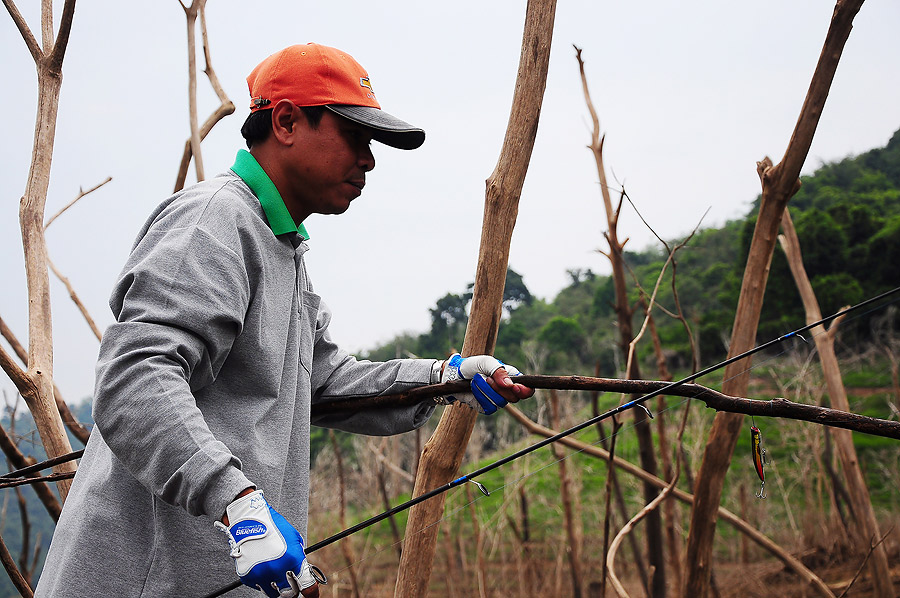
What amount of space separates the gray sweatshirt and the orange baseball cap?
0.56 feet

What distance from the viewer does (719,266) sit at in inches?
1072

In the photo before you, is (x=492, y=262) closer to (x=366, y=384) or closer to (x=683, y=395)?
(x=366, y=384)

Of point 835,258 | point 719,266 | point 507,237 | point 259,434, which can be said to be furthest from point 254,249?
point 719,266

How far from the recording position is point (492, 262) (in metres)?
2.40

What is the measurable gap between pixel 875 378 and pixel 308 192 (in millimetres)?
23188

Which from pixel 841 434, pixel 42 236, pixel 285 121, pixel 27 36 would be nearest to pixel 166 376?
pixel 285 121

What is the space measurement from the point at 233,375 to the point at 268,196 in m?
0.39

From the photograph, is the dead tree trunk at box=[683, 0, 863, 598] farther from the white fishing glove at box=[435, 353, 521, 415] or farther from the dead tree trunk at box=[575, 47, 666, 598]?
the white fishing glove at box=[435, 353, 521, 415]

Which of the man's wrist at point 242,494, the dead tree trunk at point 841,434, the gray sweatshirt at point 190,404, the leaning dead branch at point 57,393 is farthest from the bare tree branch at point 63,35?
the dead tree trunk at point 841,434

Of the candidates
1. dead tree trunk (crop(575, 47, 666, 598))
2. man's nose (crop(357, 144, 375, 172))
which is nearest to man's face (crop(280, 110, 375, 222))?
man's nose (crop(357, 144, 375, 172))

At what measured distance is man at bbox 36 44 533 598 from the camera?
112 centimetres

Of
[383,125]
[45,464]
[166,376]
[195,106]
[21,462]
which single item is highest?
[195,106]

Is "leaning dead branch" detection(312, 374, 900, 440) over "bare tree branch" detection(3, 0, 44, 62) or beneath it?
beneath

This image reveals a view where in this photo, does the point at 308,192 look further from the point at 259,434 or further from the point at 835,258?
the point at 835,258
